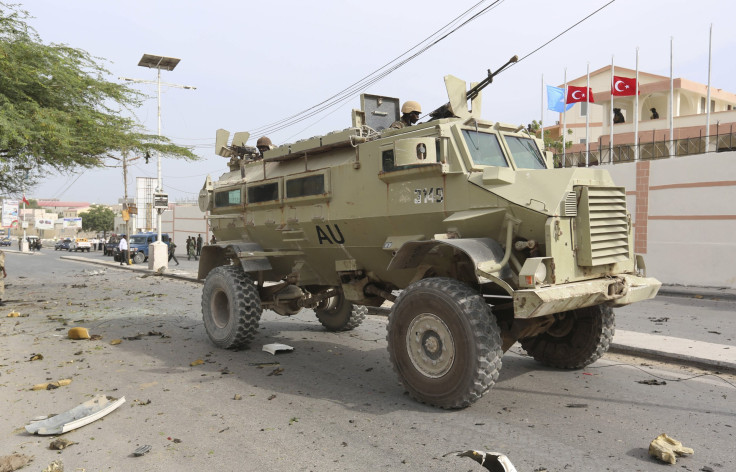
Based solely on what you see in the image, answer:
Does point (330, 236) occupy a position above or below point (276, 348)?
above

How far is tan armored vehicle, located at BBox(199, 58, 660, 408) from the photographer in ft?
15.3

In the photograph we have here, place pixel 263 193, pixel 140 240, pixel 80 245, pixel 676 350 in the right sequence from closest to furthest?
pixel 676 350
pixel 263 193
pixel 140 240
pixel 80 245

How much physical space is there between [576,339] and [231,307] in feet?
14.9

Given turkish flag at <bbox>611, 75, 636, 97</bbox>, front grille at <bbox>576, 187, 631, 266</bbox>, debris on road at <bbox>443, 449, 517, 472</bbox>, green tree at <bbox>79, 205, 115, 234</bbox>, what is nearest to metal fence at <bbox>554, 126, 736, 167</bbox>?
turkish flag at <bbox>611, 75, 636, 97</bbox>

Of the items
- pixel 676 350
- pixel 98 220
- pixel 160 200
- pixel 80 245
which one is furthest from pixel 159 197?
pixel 98 220

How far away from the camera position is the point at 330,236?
265 inches

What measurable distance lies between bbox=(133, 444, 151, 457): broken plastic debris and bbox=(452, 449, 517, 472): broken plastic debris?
2371 millimetres

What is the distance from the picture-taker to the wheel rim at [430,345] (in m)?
4.77

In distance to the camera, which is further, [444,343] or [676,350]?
[676,350]

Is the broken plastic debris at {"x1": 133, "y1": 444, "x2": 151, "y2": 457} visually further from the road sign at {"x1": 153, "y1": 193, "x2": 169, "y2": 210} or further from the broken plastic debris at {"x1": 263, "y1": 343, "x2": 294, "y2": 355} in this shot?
the road sign at {"x1": 153, "y1": 193, "x2": 169, "y2": 210}

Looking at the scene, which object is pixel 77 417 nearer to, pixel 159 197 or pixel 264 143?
pixel 264 143

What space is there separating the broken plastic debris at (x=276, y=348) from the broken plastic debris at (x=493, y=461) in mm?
4259

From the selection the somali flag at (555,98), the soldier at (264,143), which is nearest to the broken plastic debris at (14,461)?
the soldier at (264,143)

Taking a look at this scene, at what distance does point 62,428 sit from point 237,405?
4.73ft
